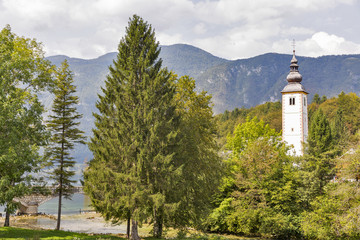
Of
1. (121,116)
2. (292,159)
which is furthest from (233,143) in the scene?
(121,116)

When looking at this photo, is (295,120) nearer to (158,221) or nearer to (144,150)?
(158,221)

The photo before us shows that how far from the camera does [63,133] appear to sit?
28344 millimetres

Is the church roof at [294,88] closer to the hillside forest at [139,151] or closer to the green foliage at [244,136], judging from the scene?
the green foliage at [244,136]

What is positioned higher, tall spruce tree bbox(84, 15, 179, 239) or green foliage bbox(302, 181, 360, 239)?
tall spruce tree bbox(84, 15, 179, 239)

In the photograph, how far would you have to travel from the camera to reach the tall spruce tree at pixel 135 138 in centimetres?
1941

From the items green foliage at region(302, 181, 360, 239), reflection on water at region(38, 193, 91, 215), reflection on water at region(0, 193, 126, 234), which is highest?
green foliage at region(302, 181, 360, 239)

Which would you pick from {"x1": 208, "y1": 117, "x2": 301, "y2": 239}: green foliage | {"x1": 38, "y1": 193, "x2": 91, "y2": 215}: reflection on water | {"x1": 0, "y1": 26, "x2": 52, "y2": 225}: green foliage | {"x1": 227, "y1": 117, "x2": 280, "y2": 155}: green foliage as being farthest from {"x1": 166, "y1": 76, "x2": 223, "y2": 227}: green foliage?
{"x1": 38, "y1": 193, "x2": 91, "y2": 215}: reflection on water

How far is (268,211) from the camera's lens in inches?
1244

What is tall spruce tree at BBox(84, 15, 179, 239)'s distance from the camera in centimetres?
1941

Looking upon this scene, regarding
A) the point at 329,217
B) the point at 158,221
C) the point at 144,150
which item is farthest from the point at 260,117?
the point at 144,150

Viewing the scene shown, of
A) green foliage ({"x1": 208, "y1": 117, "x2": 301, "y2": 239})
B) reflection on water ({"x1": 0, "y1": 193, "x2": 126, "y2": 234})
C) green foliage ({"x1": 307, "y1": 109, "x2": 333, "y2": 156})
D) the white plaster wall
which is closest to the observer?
green foliage ({"x1": 208, "y1": 117, "x2": 301, "y2": 239})

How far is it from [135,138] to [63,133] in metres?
10.9

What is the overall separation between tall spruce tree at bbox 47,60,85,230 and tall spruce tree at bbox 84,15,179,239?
7.34m

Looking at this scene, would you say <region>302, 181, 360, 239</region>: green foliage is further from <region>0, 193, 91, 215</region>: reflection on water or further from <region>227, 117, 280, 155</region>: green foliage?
<region>0, 193, 91, 215</region>: reflection on water
